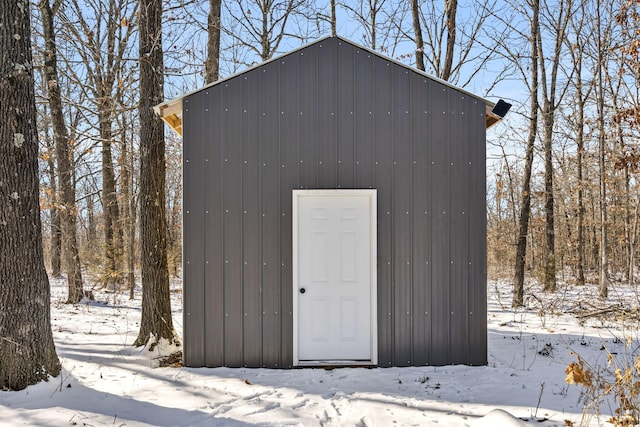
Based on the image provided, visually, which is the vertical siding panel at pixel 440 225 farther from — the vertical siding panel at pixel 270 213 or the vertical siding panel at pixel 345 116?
the vertical siding panel at pixel 270 213

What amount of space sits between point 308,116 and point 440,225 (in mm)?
1993

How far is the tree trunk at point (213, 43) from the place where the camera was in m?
9.02

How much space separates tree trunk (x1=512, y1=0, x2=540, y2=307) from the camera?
33.2 feet

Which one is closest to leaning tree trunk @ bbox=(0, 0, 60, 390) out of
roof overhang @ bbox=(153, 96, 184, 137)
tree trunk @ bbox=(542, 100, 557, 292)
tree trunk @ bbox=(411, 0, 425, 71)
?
roof overhang @ bbox=(153, 96, 184, 137)

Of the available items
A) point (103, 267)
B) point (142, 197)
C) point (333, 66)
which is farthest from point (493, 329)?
point (103, 267)

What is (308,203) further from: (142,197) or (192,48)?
(192,48)

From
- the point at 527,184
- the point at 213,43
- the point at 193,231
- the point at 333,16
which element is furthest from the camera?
the point at 333,16

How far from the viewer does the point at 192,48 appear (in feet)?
32.4

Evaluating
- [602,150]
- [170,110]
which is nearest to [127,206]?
[170,110]

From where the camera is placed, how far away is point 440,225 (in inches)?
213

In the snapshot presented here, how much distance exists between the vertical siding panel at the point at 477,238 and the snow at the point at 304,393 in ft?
1.12

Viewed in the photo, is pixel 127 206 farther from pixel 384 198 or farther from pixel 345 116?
pixel 384 198

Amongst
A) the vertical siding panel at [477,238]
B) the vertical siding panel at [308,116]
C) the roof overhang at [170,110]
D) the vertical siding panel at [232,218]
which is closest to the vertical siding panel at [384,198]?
the vertical siding panel at [308,116]

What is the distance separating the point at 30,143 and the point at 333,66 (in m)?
3.27
